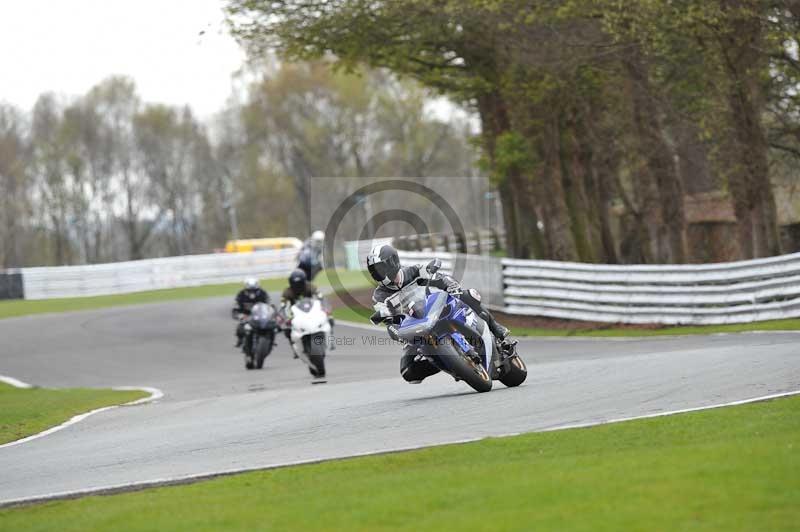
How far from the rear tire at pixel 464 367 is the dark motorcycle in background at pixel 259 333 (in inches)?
386

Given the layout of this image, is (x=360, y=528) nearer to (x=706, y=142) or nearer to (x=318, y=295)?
(x=318, y=295)

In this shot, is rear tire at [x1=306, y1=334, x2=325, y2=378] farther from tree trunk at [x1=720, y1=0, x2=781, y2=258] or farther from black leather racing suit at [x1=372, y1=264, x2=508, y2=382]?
tree trunk at [x1=720, y1=0, x2=781, y2=258]

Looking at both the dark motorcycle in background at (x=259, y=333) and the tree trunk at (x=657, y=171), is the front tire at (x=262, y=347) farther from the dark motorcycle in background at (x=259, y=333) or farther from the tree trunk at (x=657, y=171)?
the tree trunk at (x=657, y=171)

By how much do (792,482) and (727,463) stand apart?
2.09 feet

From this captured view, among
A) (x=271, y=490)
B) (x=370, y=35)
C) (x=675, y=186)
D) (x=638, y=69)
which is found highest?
(x=370, y=35)

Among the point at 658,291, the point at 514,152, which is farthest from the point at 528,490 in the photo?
the point at 514,152

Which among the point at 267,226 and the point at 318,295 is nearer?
the point at 318,295

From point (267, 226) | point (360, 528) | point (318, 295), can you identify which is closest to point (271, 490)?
point (360, 528)

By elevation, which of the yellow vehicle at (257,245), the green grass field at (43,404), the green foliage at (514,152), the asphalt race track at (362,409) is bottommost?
the green grass field at (43,404)

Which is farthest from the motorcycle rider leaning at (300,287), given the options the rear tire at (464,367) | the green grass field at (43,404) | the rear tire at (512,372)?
→ the rear tire at (464,367)

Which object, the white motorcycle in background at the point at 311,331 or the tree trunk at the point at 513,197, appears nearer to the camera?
the white motorcycle in background at the point at 311,331

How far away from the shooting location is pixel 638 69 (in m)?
26.9

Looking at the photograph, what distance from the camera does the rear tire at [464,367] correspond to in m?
12.0

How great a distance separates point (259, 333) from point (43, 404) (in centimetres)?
575
